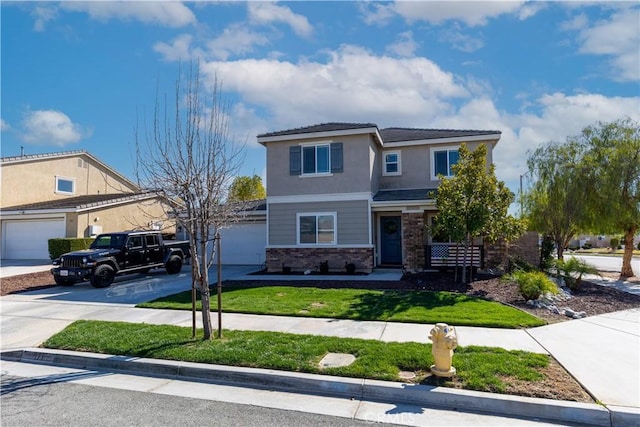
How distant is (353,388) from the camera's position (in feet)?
16.9

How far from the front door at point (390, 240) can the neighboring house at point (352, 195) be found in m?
0.04

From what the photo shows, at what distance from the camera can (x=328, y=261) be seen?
16.3 meters

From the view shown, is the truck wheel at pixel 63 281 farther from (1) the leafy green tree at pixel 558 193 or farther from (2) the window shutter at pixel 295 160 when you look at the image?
(1) the leafy green tree at pixel 558 193

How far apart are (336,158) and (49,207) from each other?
16554 millimetres

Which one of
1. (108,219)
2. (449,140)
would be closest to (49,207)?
(108,219)

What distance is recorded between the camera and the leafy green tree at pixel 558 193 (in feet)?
52.6

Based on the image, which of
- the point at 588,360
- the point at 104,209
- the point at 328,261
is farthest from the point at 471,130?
the point at 104,209

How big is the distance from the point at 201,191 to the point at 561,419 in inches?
239

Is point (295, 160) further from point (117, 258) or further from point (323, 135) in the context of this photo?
point (117, 258)

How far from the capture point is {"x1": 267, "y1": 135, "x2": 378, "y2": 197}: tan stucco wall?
16.0 meters

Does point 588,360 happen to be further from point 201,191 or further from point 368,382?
point 201,191

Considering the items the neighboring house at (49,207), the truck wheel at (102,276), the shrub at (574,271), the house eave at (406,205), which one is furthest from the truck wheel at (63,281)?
the shrub at (574,271)

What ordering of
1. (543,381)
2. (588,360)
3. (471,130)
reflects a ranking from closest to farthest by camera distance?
(543,381)
(588,360)
(471,130)

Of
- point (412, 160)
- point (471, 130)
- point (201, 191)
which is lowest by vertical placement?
point (201, 191)
